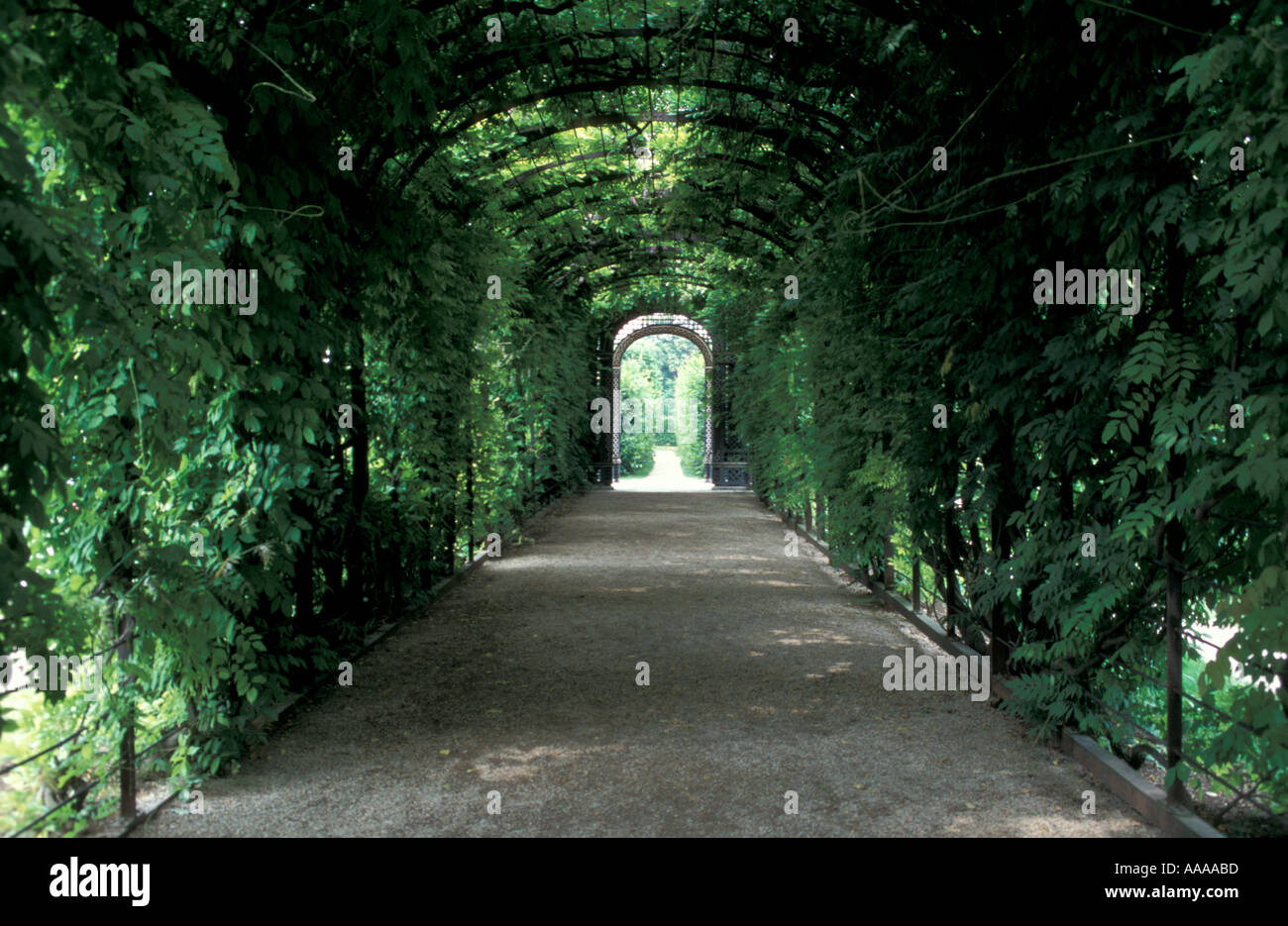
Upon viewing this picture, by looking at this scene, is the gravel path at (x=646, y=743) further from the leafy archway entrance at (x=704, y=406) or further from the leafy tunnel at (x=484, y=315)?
the leafy archway entrance at (x=704, y=406)

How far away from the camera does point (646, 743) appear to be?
4.60 metres

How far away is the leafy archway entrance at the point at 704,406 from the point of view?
907 inches

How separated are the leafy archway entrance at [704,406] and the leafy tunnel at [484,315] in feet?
49.6

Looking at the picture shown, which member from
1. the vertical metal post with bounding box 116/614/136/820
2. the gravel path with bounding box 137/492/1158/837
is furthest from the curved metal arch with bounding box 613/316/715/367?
the vertical metal post with bounding box 116/614/136/820

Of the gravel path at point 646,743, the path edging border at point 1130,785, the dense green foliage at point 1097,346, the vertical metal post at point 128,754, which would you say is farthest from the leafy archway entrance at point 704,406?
the vertical metal post at point 128,754

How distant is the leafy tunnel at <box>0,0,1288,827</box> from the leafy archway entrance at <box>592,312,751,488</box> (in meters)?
15.1

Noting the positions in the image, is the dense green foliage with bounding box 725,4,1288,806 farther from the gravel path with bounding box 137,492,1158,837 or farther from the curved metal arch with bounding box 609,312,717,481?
the curved metal arch with bounding box 609,312,717,481

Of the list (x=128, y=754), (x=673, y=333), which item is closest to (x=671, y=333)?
(x=673, y=333)

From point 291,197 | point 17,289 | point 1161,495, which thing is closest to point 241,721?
point 291,197

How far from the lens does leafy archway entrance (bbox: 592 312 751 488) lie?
75.6 feet

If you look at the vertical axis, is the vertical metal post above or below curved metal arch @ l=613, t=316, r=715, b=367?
below

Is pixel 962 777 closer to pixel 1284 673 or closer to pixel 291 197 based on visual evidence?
pixel 1284 673

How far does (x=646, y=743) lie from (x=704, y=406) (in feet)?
65.2

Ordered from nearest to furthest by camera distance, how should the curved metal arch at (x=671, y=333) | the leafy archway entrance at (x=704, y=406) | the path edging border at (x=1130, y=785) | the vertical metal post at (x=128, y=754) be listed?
the path edging border at (x=1130, y=785) → the vertical metal post at (x=128, y=754) → the leafy archway entrance at (x=704, y=406) → the curved metal arch at (x=671, y=333)
